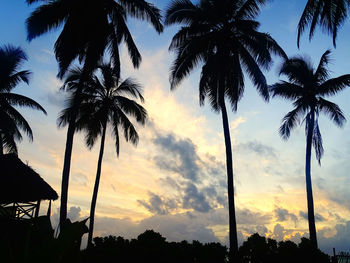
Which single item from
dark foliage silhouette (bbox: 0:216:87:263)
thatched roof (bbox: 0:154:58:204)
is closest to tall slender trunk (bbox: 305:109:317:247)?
thatched roof (bbox: 0:154:58:204)

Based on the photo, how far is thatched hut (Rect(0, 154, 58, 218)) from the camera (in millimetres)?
14156

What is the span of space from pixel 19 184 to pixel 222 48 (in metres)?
13.3

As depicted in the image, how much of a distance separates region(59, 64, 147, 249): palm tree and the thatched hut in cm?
644

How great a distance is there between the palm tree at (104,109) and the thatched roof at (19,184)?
6395mm

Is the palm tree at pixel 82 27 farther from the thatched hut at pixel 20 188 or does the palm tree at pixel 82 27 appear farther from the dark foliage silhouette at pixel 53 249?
the dark foliage silhouette at pixel 53 249

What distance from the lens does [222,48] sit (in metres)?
17.5

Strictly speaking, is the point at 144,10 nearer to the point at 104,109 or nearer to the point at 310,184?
the point at 104,109

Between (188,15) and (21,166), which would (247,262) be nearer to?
(21,166)

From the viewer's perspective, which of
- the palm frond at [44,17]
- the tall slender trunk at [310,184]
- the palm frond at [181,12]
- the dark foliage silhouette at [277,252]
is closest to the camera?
the dark foliage silhouette at [277,252]

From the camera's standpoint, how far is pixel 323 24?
12.6 metres

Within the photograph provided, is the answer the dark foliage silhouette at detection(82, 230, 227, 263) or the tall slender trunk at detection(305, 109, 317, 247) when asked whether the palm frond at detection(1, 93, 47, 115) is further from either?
the tall slender trunk at detection(305, 109, 317, 247)

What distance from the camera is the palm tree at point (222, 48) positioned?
17.0 metres

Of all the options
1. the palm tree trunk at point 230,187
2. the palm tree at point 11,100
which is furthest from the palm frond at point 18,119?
the palm tree trunk at point 230,187

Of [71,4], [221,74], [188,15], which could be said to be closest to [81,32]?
[71,4]
